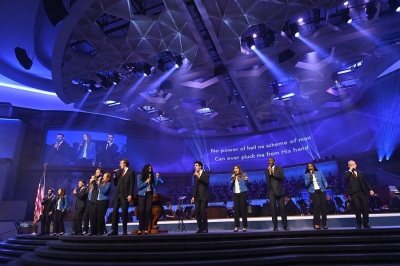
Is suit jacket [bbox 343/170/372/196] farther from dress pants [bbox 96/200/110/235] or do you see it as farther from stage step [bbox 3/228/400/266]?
dress pants [bbox 96/200/110/235]

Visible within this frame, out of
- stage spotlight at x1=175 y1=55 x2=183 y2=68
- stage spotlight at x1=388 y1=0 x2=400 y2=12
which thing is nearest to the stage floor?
stage spotlight at x1=388 y1=0 x2=400 y2=12

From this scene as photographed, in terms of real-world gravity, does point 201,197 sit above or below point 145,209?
above

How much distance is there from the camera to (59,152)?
787 inches

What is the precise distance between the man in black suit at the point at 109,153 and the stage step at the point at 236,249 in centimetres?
1607

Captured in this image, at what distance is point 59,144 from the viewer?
20141 millimetres

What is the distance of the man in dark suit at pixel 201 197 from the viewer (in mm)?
6184

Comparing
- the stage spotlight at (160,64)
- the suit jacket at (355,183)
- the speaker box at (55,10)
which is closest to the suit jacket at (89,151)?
the stage spotlight at (160,64)

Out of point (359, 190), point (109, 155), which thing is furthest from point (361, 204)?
point (109, 155)

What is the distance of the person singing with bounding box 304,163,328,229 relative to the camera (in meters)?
6.41

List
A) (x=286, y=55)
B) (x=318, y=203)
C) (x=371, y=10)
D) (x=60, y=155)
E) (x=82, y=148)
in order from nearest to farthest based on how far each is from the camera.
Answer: (x=318, y=203)
(x=371, y=10)
(x=286, y=55)
(x=60, y=155)
(x=82, y=148)

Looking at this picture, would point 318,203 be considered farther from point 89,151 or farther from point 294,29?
point 89,151

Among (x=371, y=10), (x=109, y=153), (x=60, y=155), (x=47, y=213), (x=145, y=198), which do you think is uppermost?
(x=371, y=10)

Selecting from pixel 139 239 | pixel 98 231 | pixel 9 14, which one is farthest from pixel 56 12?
pixel 139 239

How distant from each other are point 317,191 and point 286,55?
8.57 m
